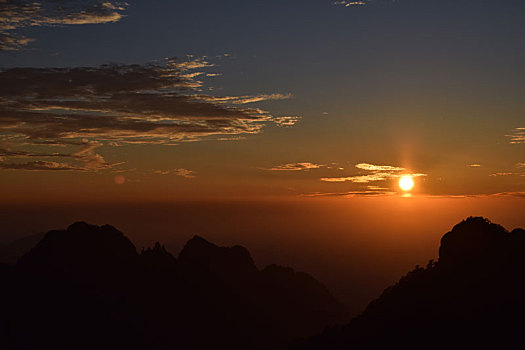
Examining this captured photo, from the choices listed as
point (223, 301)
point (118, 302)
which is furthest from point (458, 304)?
point (223, 301)

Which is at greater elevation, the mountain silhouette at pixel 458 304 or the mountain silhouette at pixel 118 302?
the mountain silhouette at pixel 458 304

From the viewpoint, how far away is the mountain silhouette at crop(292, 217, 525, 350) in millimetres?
56994

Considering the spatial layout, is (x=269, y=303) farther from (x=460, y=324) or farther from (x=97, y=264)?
(x=460, y=324)

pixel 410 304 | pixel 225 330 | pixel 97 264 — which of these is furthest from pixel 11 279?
pixel 410 304

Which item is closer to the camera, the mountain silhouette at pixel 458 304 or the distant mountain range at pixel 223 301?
the mountain silhouette at pixel 458 304

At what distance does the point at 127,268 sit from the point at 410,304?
99.0 meters

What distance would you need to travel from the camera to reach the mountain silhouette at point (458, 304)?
57.0 metres

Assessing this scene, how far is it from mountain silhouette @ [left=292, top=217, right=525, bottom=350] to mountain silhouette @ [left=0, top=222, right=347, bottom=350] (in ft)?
213

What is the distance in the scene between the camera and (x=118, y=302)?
129000mm

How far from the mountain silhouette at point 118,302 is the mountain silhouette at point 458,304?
64956 millimetres

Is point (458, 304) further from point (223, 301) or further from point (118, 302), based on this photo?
point (223, 301)

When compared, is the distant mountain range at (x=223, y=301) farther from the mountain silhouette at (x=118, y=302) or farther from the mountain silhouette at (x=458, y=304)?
the mountain silhouette at (x=118, y=302)

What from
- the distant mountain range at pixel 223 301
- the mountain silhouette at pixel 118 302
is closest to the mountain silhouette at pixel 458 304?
the distant mountain range at pixel 223 301

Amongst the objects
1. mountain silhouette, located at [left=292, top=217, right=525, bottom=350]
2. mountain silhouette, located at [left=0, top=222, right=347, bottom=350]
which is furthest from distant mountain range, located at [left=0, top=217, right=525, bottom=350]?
mountain silhouette, located at [left=0, top=222, right=347, bottom=350]
